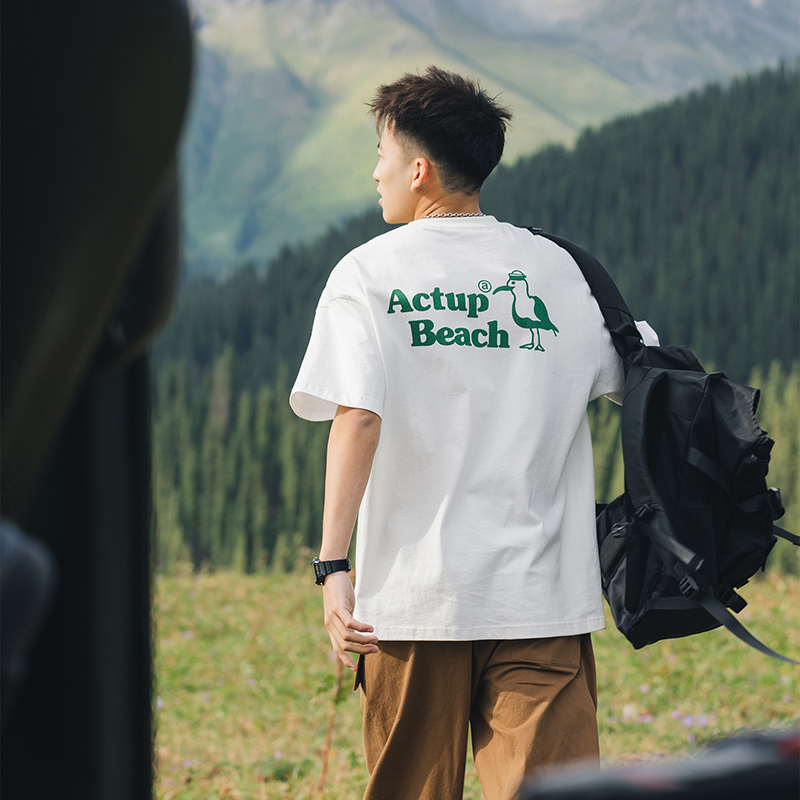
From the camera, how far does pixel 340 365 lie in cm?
159

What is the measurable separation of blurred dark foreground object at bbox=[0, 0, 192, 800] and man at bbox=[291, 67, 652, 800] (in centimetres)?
99

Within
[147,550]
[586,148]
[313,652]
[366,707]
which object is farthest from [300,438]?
[147,550]

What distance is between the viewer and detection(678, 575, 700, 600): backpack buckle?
157 centimetres

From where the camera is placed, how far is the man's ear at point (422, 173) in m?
1.71

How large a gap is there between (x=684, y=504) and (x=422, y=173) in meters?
0.77

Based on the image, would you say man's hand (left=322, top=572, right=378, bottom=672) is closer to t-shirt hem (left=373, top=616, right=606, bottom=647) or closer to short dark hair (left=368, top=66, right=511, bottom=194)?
t-shirt hem (left=373, top=616, right=606, bottom=647)

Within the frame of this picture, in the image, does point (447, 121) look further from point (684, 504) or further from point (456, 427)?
point (684, 504)

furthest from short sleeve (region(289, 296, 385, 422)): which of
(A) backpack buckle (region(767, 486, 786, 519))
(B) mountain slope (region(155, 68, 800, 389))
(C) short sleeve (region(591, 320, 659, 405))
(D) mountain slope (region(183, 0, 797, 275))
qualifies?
(D) mountain slope (region(183, 0, 797, 275))

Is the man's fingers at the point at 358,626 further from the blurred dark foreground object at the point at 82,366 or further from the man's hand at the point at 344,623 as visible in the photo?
the blurred dark foreground object at the point at 82,366

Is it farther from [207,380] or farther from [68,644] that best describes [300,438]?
[68,644]

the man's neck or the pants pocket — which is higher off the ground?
the man's neck

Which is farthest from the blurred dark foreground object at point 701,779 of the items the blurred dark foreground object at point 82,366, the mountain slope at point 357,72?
the mountain slope at point 357,72

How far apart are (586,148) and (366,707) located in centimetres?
628

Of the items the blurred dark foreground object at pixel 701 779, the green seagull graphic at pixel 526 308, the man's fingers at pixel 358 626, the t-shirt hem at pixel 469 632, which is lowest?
the t-shirt hem at pixel 469 632
